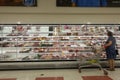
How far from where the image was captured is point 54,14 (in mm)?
8023

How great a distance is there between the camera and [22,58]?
326 inches

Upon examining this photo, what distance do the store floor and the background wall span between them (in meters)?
1.79

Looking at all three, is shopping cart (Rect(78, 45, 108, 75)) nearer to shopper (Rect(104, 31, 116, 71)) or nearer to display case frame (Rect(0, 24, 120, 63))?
shopper (Rect(104, 31, 116, 71))

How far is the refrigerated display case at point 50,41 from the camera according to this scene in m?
8.32

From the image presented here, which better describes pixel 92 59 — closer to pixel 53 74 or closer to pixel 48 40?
pixel 53 74

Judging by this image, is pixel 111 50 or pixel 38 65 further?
pixel 38 65

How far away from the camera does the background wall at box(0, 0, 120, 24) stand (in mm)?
7891

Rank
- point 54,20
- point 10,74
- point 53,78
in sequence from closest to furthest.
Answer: point 53,78 < point 10,74 < point 54,20

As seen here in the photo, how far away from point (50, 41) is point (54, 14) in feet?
3.60

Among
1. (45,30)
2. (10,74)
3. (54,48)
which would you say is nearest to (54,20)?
(45,30)

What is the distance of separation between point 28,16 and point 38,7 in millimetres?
491

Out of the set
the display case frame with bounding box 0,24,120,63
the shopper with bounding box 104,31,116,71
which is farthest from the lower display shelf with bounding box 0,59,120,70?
the shopper with bounding box 104,31,116,71

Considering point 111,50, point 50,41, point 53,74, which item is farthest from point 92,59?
point 50,41

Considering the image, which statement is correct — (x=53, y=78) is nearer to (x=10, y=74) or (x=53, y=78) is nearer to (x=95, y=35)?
(x=10, y=74)
